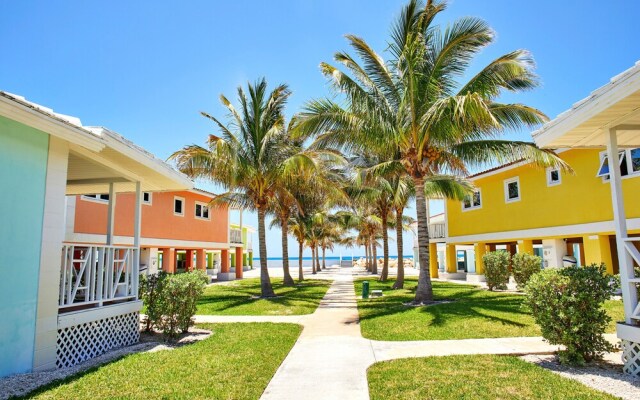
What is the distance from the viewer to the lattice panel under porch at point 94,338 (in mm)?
7062

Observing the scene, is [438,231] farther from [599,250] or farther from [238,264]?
[238,264]

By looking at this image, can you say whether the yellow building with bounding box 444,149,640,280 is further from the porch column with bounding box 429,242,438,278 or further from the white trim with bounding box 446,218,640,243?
the porch column with bounding box 429,242,438,278

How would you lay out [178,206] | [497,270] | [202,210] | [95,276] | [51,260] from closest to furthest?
[51,260], [95,276], [497,270], [178,206], [202,210]

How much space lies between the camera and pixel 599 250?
666 inches

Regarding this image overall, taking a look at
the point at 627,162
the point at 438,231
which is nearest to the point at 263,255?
the point at 627,162

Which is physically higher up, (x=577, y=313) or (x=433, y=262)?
(x=433, y=262)

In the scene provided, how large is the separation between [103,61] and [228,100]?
5.18 m

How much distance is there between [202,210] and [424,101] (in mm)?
20302

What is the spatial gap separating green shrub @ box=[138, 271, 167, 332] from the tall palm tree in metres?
6.72

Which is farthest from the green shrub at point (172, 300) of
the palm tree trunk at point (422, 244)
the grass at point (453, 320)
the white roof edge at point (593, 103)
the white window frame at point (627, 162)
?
the white window frame at point (627, 162)

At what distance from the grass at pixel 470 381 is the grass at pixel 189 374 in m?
1.79

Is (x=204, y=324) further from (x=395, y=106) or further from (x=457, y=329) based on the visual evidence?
(x=395, y=106)

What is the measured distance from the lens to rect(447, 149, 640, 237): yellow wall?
16.5m

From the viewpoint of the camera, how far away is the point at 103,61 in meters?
13.4
